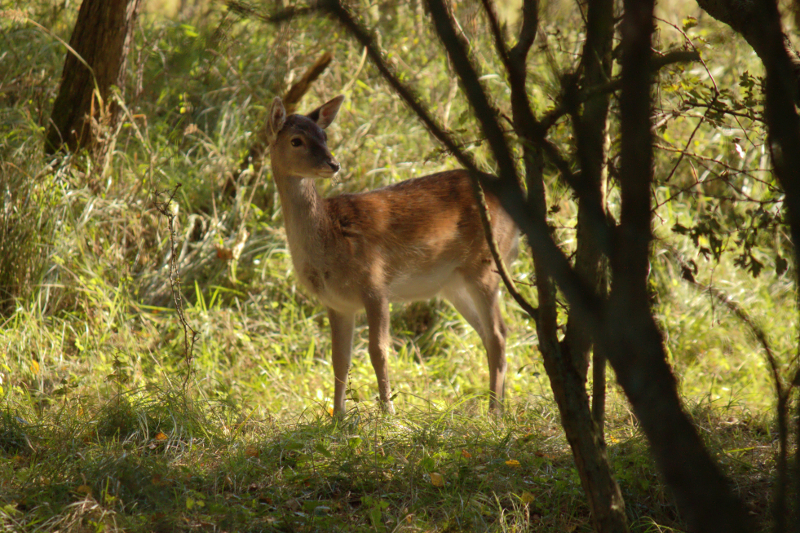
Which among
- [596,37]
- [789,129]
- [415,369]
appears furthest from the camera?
[415,369]

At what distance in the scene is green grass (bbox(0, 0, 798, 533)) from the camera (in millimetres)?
3047

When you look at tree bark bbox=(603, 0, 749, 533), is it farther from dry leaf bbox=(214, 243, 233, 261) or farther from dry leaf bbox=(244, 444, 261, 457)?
dry leaf bbox=(214, 243, 233, 261)

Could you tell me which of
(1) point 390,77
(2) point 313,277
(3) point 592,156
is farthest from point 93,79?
(3) point 592,156

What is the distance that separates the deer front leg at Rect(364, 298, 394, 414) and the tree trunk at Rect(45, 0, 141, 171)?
269 centimetres

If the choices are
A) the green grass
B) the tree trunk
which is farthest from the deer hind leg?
the tree trunk

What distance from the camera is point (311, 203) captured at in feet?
16.2

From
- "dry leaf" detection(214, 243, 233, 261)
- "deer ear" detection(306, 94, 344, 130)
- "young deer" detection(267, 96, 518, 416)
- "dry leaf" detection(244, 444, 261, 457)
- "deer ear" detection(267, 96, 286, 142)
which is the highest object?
"deer ear" detection(306, 94, 344, 130)

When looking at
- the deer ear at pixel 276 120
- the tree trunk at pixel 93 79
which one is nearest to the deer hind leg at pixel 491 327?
the deer ear at pixel 276 120

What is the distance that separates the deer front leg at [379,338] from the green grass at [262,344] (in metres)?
0.23

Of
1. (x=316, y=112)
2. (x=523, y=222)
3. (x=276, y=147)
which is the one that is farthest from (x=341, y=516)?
(x=316, y=112)

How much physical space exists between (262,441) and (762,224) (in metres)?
2.50

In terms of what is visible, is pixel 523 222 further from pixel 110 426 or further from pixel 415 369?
pixel 415 369

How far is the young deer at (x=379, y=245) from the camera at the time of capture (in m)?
4.90

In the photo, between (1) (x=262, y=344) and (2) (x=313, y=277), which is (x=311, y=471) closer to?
(2) (x=313, y=277)
